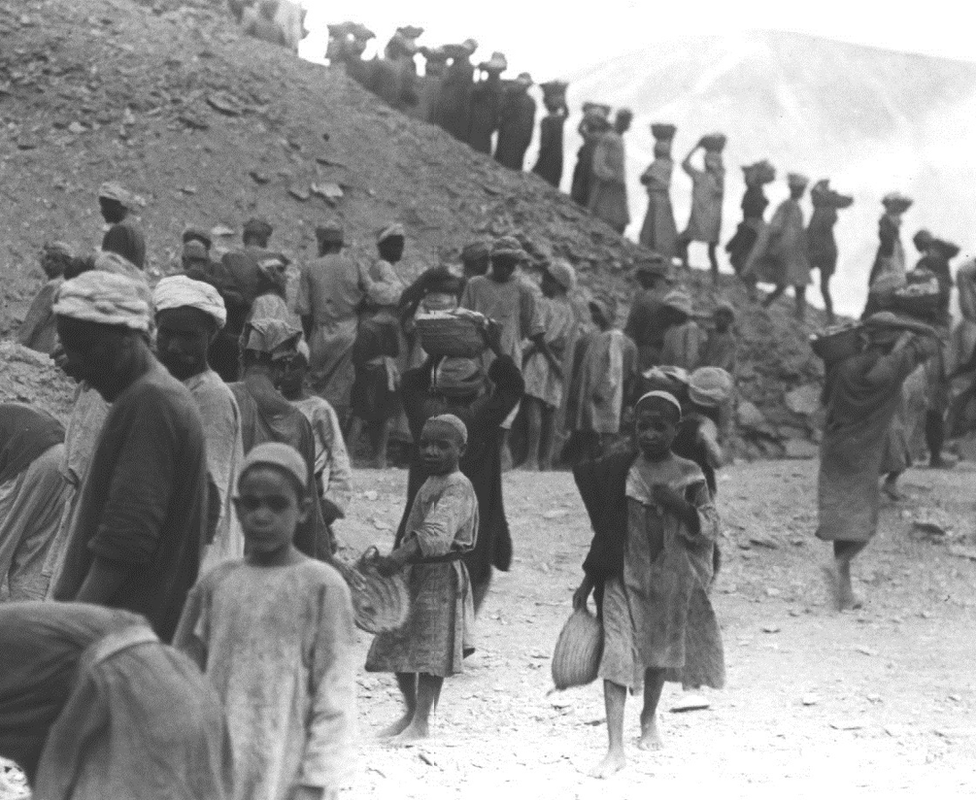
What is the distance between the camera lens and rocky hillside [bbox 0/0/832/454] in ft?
60.7

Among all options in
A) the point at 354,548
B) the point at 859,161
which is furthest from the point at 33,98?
the point at 859,161

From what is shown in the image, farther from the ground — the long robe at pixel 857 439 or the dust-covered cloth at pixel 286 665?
the long robe at pixel 857 439

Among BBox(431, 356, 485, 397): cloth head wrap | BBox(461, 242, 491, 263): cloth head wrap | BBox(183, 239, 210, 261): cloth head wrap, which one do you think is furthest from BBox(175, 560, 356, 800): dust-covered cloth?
BBox(461, 242, 491, 263): cloth head wrap

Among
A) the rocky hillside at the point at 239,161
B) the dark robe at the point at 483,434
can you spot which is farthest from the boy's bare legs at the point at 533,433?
the dark robe at the point at 483,434

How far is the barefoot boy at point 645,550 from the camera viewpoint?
6.96m

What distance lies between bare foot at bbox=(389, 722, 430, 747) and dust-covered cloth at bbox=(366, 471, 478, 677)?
228 millimetres

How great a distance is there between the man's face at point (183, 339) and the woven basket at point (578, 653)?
2.42 meters

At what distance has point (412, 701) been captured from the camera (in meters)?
7.41

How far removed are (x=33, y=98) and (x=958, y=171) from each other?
16658 mm

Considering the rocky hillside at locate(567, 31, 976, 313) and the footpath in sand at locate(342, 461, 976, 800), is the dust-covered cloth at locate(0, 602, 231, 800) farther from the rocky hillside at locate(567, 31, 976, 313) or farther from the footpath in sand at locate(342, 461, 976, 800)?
the rocky hillside at locate(567, 31, 976, 313)

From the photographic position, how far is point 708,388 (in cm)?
780

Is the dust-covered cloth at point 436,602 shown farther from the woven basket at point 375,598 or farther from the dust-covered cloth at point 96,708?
the dust-covered cloth at point 96,708

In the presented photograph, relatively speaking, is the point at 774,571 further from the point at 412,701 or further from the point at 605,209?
the point at 605,209

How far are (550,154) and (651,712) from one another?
50.1 ft
